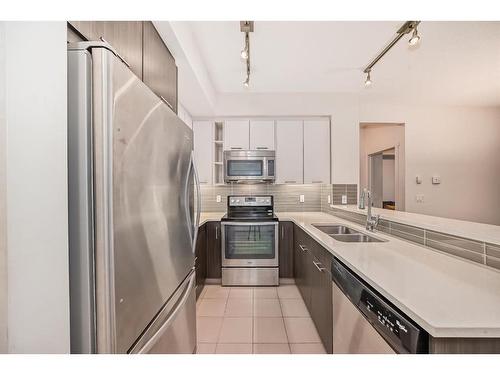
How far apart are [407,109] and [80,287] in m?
4.26

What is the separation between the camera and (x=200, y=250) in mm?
2811

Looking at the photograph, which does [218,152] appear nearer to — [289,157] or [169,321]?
[289,157]

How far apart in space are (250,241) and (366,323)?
2.10 metres

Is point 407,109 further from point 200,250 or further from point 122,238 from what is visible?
point 122,238

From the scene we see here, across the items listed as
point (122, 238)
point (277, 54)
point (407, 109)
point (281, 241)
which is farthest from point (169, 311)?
point (407, 109)

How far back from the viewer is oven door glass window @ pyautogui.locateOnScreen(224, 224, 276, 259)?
305 centimetres

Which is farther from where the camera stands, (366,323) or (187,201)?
Result: (187,201)

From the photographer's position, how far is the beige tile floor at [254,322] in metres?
1.86

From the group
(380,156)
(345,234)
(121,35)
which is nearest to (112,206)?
(121,35)

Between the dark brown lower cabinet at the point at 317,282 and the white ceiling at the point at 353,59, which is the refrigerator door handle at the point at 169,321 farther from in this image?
the white ceiling at the point at 353,59

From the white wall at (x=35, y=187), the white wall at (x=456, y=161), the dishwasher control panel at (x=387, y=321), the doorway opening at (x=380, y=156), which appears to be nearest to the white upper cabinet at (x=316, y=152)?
the doorway opening at (x=380, y=156)

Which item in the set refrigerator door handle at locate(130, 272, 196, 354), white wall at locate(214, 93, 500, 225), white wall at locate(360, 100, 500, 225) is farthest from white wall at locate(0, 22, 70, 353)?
white wall at locate(360, 100, 500, 225)

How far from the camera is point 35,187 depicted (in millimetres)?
689

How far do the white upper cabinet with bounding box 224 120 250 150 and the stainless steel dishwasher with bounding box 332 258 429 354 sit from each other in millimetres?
2261
